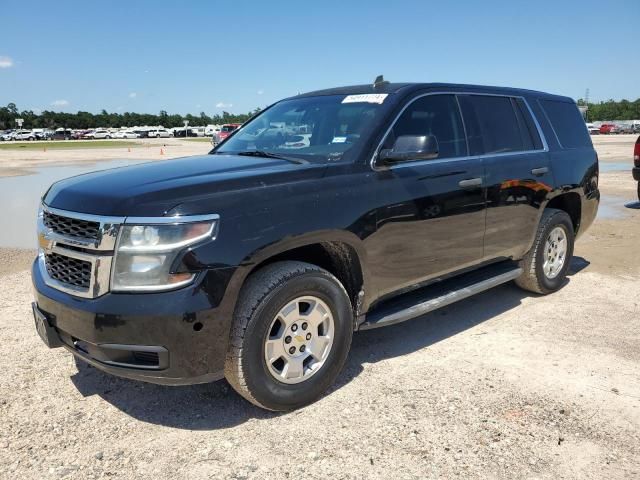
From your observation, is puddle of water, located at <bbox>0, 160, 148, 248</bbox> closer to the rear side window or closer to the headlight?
the headlight

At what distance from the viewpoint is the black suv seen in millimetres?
2777

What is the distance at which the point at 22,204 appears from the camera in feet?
38.3

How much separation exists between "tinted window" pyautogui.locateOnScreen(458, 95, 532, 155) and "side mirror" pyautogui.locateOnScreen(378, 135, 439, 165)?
1010 millimetres

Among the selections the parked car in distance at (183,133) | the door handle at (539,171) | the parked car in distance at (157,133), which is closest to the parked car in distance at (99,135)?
the parked car in distance at (157,133)

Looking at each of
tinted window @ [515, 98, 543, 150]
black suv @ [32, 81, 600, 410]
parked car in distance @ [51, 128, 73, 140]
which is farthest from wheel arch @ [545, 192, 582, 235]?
parked car in distance @ [51, 128, 73, 140]

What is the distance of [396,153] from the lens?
3.58 m

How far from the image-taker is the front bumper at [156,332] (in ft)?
8.99

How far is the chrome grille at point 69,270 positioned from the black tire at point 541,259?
3956mm

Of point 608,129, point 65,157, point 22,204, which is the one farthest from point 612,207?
point 608,129

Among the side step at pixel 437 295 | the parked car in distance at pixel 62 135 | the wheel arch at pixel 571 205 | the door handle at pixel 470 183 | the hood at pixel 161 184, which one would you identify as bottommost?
the parked car in distance at pixel 62 135

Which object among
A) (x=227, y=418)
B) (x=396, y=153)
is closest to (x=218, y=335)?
(x=227, y=418)

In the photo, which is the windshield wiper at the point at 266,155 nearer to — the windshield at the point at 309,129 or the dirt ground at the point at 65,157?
the windshield at the point at 309,129

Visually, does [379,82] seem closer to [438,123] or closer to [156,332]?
[438,123]

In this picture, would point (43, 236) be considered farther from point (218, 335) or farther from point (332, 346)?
point (332, 346)
